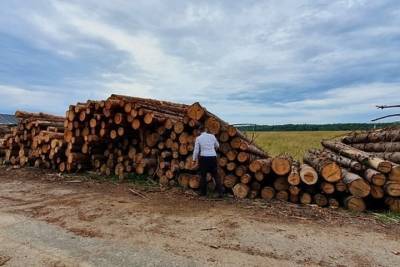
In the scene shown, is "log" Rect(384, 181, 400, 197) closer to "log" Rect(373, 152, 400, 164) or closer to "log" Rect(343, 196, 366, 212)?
"log" Rect(343, 196, 366, 212)

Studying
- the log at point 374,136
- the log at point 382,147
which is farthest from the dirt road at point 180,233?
the log at point 374,136

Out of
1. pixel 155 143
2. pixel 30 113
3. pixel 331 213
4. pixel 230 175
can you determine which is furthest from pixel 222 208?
pixel 30 113

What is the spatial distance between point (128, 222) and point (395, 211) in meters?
5.37

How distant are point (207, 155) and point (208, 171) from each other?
0.45 meters

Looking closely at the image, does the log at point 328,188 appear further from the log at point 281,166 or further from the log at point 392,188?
the log at point 392,188

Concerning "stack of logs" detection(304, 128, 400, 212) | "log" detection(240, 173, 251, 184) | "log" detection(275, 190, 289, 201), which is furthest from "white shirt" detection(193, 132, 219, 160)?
"stack of logs" detection(304, 128, 400, 212)

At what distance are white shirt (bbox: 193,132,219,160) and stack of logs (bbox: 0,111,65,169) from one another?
5.41 m

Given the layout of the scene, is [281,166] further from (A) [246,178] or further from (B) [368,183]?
(B) [368,183]

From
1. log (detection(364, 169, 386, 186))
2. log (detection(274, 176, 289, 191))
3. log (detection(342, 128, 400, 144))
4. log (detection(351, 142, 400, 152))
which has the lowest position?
log (detection(274, 176, 289, 191))

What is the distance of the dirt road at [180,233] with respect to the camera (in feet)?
16.6

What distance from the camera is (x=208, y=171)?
888 centimetres

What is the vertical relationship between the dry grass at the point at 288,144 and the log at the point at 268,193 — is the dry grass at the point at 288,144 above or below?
above

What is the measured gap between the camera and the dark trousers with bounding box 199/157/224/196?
8.71m

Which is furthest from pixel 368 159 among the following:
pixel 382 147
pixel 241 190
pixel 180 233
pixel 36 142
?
pixel 36 142
